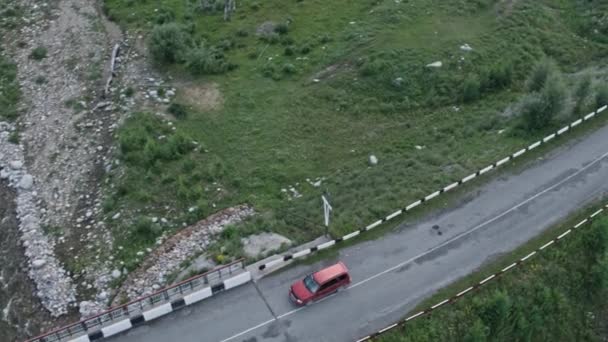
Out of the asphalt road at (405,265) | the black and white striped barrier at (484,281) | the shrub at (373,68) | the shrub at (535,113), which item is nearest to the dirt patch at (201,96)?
the shrub at (373,68)

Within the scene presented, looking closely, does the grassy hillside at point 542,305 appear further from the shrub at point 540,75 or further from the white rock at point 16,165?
the white rock at point 16,165

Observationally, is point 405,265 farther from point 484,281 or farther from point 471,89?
point 471,89

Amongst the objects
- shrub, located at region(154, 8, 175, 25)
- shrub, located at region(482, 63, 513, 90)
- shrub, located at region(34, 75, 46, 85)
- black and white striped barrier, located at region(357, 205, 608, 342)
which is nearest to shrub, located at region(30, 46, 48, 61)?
shrub, located at region(34, 75, 46, 85)

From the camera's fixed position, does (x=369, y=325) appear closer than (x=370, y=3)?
Yes

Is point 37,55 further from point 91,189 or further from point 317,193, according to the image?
point 317,193

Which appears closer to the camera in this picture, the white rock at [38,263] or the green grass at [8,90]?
the white rock at [38,263]

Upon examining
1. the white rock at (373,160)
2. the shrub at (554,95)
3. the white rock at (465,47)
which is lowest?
the white rock at (373,160)

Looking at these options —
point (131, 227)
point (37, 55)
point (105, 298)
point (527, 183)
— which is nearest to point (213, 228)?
point (131, 227)

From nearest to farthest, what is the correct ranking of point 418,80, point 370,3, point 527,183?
point 527,183 → point 418,80 → point 370,3
